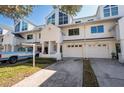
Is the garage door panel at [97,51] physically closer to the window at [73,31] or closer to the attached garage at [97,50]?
the attached garage at [97,50]

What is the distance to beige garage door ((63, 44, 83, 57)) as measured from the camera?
60.0 feet

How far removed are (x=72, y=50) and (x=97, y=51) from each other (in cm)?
401

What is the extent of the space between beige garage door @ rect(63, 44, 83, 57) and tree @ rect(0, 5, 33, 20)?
10845mm

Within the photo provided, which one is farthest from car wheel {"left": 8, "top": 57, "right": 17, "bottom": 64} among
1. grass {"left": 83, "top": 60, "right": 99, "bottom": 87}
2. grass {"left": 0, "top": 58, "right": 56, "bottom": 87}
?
grass {"left": 83, "top": 60, "right": 99, "bottom": 87}

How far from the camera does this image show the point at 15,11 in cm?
854

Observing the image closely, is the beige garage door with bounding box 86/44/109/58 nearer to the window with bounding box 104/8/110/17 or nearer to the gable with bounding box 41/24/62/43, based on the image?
the gable with bounding box 41/24/62/43

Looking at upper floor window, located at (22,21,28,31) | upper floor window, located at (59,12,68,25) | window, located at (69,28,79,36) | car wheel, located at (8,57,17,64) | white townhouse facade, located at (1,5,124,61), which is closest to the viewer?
car wheel, located at (8,57,17,64)

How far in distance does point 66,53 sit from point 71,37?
112 inches

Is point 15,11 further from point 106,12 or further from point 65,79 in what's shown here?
point 106,12

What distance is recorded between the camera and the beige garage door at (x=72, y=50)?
18.3m
